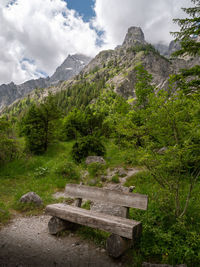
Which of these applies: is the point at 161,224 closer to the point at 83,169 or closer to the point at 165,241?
the point at 165,241

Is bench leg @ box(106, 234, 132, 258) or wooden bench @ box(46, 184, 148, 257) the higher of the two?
wooden bench @ box(46, 184, 148, 257)

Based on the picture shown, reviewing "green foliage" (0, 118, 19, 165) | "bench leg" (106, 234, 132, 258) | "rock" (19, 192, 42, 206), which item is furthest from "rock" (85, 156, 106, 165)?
"bench leg" (106, 234, 132, 258)

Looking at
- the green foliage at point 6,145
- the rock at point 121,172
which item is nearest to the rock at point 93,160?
the rock at point 121,172

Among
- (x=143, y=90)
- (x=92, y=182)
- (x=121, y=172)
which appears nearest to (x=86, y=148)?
(x=121, y=172)

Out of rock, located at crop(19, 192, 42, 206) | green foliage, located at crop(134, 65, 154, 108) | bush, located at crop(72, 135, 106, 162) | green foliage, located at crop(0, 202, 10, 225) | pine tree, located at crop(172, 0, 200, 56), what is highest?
pine tree, located at crop(172, 0, 200, 56)

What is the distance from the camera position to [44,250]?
3553 mm

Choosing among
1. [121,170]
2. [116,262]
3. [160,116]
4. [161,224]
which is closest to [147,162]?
[160,116]

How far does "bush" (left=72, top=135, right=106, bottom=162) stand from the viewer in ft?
38.7

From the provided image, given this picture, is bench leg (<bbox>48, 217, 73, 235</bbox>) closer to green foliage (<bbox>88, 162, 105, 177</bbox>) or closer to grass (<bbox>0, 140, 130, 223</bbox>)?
grass (<bbox>0, 140, 130, 223</bbox>)

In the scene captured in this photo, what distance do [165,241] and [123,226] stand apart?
3.20 ft

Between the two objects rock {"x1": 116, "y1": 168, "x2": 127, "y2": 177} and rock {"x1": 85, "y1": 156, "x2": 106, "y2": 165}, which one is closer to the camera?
rock {"x1": 116, "y1": 168, "x2": 127, "y2": 177}

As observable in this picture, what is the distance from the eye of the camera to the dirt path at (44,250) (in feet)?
10.3

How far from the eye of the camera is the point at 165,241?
334cm

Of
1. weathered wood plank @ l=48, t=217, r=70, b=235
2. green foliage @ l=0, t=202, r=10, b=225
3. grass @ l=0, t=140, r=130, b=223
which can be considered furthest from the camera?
grass @ l=0, t=140, r=130, b=223
